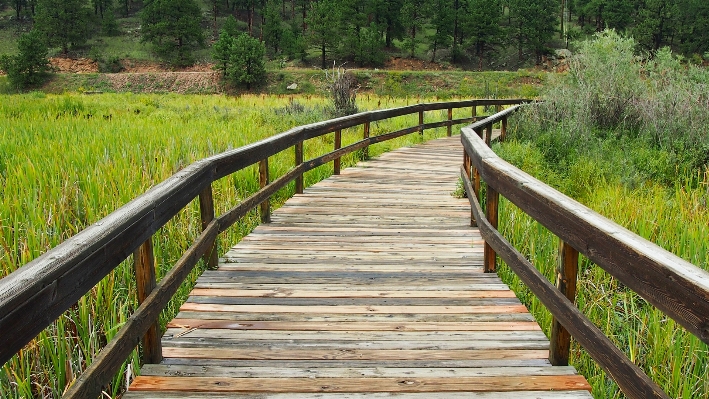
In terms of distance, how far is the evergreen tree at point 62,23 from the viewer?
2682 inches

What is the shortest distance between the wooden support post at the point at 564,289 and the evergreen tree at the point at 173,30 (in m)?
67.9

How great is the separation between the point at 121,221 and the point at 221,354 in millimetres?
1041

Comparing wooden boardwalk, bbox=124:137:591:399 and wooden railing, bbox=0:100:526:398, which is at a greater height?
wooden railing, bbox=0:100:526:398

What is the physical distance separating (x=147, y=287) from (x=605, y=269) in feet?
7.45

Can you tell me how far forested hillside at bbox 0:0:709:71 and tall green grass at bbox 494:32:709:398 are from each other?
52165 millimetres

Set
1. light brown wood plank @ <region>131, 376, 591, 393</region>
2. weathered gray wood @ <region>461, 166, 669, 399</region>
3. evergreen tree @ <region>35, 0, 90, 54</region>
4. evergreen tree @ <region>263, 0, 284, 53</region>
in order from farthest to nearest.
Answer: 1. evergreen tree @ <region>263, 0, 284, 53</region>
2. evergreen tree @ <region>35, 0, 90, 54</region>
3. light brown wood plank @ <region>131, 376, 591, 393</region>
4. weathered gray wood @ <region>461, 166, 669, 399</region>

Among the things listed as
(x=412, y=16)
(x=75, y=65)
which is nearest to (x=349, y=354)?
(x=75, y=65)

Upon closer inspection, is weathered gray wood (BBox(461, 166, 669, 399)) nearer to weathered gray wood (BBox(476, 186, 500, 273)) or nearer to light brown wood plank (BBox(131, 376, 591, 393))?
light brown wood plank (BBox(131, 376, 591, 393))

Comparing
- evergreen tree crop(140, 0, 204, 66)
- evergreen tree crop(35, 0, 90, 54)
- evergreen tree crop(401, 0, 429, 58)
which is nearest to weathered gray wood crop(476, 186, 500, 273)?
evergreen tree crop(140, 0, 204, 66)

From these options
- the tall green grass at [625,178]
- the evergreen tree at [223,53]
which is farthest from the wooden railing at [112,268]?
the evergreen tree at [223,53]

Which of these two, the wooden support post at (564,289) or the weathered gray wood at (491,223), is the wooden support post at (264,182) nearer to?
the weathered gray wood at (491,223)

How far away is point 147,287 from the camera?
2.92m

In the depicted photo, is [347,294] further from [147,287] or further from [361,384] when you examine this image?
[147,287]

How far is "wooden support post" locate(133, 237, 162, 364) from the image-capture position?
2.87m
